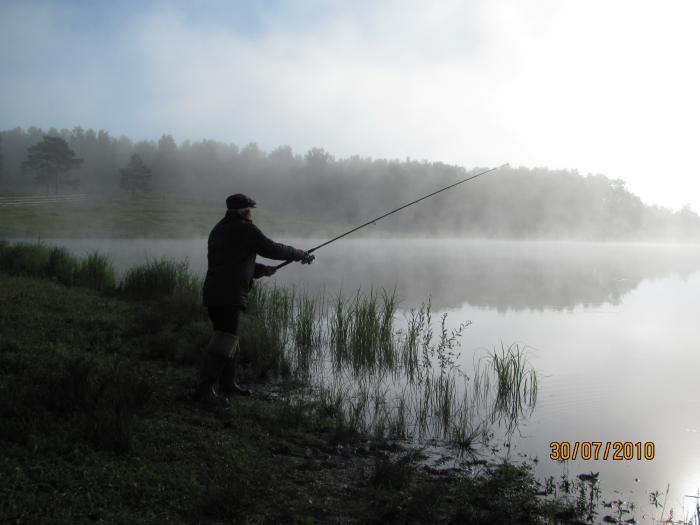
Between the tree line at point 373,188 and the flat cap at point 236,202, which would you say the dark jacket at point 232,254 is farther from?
the tree line at point 373,188

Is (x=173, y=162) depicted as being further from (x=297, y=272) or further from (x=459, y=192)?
(x=297, y=272)

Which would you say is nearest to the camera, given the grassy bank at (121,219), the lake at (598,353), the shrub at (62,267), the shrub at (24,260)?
the lake at (598,353)

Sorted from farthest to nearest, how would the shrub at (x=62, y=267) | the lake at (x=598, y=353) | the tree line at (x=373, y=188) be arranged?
the tree line at (x=373, y=188) → the shrub at (x=62, y=267) → the lake at (x=598, y=353)

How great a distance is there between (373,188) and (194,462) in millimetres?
96614

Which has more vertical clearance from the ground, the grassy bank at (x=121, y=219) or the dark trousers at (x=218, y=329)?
the grassy bank at (x=121, y=219)

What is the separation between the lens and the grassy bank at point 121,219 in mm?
46531

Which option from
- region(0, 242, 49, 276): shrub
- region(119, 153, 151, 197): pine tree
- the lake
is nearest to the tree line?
region(119, 153, 151, 197): pine tree

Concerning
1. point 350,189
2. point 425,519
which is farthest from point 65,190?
point 425,519

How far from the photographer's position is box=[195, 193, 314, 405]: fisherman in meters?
5.61

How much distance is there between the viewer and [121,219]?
58.0 meters

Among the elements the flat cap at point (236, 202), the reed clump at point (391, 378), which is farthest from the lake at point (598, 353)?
the flat cap at point (236, 202)

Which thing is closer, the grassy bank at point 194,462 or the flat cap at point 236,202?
the grassy bank at point 194,462
